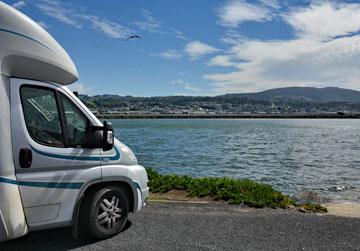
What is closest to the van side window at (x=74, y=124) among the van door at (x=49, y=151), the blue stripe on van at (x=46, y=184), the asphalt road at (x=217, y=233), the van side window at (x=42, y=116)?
the van door at (x=49, y=151)

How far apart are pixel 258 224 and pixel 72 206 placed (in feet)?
11.9

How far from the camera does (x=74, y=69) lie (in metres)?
7.21

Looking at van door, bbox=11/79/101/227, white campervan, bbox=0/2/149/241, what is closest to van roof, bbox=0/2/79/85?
white campervan, bbox=0/2/149/241

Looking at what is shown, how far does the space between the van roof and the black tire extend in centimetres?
203

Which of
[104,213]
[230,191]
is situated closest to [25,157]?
[104,213]

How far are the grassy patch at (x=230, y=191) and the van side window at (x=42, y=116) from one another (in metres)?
5.25

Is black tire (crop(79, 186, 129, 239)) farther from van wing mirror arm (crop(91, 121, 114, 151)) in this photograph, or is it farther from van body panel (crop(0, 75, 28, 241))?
van body panel (crop(0, 75, 28, 241))

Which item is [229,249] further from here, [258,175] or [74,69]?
[258,175]

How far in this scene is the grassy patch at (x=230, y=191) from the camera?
10266 mm

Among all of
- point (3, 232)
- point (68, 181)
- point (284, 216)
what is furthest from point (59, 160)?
point (284, 216)

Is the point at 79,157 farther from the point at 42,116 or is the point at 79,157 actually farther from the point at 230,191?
the point at 230,191

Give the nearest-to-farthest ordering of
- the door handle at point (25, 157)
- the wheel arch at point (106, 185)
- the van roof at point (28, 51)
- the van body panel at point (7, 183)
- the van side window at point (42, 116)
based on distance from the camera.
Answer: the van body panel at point (7, 183)
the van roof at point (28, 51)
the door handle at point (25, 157)
the van side window at point (42, 116)
the wheel arch at point (106, 185)

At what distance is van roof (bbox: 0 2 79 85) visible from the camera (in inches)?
Answer: 233

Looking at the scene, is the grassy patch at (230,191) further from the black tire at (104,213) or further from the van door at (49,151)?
the van door at (49,151)
